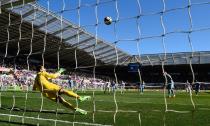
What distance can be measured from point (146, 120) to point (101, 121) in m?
1.00

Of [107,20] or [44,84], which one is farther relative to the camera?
[44,84]

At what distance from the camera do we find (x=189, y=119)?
907 centimetres

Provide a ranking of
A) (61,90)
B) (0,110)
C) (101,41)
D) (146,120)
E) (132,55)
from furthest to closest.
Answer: (0,110)
(61,90)
(146,120)
(101,41)
(132,55)

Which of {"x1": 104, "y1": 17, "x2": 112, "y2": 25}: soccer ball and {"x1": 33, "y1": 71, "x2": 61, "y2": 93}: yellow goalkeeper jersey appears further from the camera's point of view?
{"x1": 33, "y1": 71, "x2": 61, "y2": 93}: yellow goalkeeper jersey

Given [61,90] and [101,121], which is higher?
[61,90]

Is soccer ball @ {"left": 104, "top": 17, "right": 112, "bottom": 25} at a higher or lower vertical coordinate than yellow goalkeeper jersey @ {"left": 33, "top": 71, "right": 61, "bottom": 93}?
higher

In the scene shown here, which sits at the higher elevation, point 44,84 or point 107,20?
point 107,20

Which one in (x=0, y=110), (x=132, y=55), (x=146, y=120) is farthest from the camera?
(x=0, y=110)

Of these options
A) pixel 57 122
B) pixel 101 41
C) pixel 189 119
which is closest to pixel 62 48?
pixel 101 41

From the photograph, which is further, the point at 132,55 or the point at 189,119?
the point at 189,119

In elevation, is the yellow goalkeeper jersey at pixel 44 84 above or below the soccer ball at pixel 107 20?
below

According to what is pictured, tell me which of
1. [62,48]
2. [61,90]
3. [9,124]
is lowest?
[9,124]

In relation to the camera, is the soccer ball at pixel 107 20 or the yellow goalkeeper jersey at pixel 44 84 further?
the yellow goalkeeper jersey at pixel 44 84

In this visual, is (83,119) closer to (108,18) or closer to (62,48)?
(62,48)
